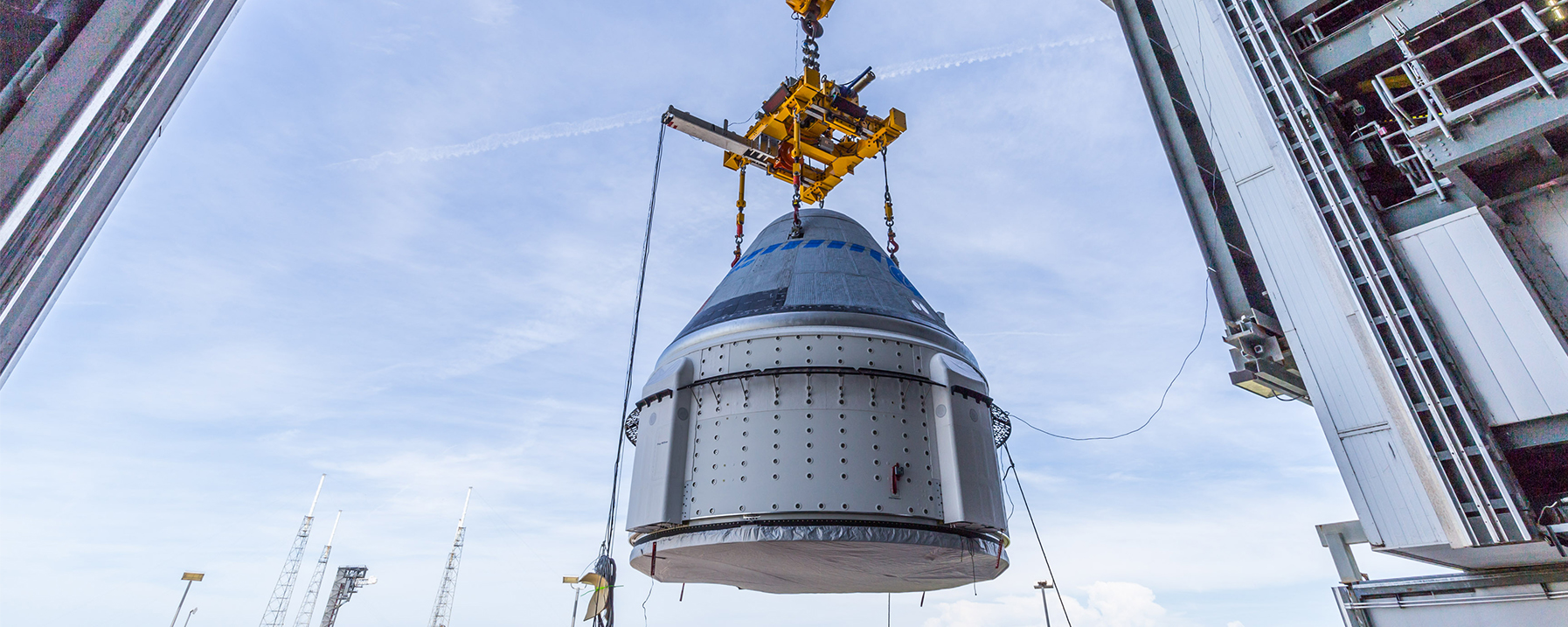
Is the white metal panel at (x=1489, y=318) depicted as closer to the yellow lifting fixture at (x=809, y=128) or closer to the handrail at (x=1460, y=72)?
the handrail at (x=1460, y=72)

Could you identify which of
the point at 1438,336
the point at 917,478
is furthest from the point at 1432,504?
the point at 917,478

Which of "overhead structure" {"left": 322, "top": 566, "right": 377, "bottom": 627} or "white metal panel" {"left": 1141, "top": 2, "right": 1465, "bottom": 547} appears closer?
"white metal panel" {"left": 1141, "top": 2, "right": 1465, "bottom": 547}

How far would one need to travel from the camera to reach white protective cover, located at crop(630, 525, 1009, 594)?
828 centimetres

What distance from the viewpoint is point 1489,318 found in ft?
31.4

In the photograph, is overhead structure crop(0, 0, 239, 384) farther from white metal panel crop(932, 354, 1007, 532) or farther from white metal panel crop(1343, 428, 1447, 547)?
white metal panel crop(1343, 428, 1447, 547)

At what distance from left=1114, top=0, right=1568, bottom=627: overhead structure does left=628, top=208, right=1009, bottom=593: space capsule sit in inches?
229

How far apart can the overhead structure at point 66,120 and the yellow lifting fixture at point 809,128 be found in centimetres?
1322

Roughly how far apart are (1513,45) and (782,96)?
39.5ft

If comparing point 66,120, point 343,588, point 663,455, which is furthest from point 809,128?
point 343,588

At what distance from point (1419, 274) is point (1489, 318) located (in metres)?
1.07

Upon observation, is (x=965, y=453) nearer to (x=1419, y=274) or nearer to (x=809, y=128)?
(x=1419, y=274)

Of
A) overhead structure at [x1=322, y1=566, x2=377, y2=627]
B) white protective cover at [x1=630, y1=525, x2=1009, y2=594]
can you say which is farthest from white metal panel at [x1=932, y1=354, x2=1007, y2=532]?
overhead structure at [x1=322, y1=566, x2=377, y2=627]

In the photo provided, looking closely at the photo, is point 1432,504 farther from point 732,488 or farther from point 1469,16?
Answer: point 732,488

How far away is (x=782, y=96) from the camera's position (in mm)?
15898
